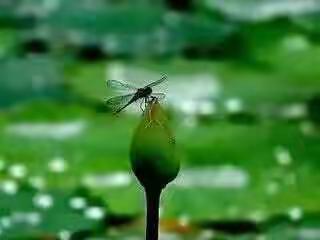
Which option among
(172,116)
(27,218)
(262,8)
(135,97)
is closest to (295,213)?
(27,218)

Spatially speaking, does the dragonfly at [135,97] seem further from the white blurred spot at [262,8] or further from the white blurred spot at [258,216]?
the white blurred spot at [262,8]

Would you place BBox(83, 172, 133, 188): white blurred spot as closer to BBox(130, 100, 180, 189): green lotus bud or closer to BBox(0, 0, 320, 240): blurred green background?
BBox(0, 0, 320, 240): blurred green background

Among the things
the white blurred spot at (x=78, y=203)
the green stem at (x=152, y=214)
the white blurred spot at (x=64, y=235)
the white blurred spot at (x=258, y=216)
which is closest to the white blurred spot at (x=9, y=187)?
the white blurred spot at (x=78, y=203)

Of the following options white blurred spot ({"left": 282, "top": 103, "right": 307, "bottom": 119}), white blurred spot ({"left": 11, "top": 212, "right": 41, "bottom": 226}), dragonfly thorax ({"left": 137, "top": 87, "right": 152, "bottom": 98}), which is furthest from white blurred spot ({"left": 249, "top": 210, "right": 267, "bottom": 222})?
dragonfly thorax ({"left": 137, "top": 87, "right": 152, "bottom": 98})

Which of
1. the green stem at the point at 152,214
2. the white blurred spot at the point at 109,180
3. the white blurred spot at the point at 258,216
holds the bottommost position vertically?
the green stem at the point at 152,214

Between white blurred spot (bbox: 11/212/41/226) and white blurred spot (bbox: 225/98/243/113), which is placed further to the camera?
white blurred spot (bbox: 225/98/243/113)

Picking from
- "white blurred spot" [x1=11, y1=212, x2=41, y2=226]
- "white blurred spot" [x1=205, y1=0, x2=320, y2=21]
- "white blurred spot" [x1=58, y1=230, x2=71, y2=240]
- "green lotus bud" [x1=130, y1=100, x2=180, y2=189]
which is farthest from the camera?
"white blurred spot" [x1=205, y1=0, x2=320, y2=21]

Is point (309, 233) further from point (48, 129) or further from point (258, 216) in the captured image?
point (48, 129)

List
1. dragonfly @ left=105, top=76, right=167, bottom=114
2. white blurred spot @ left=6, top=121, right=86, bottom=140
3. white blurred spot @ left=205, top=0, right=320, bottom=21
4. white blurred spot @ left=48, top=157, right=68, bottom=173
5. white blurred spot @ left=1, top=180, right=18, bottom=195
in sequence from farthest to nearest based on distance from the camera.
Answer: white blurred spot @ left=205, top=0, right=320, bottom=21 < white blurred spot @ left=6, top=121, right=86, bottom=140 < white blurred spot @ left=48, top=157, right=68, bottom=173 < white blurred spot @ left=1, top=180, right=18, bottom=195 < dragonfly @ left=105, top=76, right=167, bottom=114
